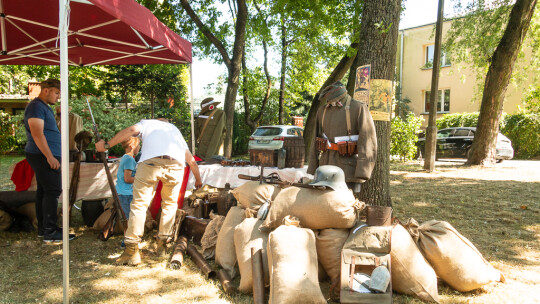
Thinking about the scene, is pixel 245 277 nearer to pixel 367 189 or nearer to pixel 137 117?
pixel 367 189

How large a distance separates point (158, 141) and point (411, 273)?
2617mm

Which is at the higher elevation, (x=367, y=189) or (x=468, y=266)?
(x=367, y=189)

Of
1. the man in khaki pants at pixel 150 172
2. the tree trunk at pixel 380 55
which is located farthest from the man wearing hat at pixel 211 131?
the tree trunk at pixel 380 55

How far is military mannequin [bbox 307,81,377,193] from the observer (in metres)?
3.62

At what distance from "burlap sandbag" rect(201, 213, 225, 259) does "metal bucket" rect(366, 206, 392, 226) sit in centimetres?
168

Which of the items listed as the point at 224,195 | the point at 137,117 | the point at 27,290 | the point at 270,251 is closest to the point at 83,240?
the point at 27,290

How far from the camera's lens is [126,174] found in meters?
4.40

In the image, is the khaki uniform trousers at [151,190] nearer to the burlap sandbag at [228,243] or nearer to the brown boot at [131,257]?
the brown boot at [131,257]

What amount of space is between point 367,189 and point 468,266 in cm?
165

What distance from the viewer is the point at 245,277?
3025 mm

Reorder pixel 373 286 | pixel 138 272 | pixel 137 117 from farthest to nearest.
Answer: pixel 137 117 → pixel 138 272 → pixel 373 286

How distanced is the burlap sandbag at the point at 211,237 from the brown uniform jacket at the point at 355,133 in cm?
133

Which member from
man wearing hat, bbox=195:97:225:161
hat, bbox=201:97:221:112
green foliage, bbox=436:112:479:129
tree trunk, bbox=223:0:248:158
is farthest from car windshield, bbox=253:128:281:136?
green foliage, bbox=436:112:479:129

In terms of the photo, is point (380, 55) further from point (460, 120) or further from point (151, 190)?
point (460, 120)
